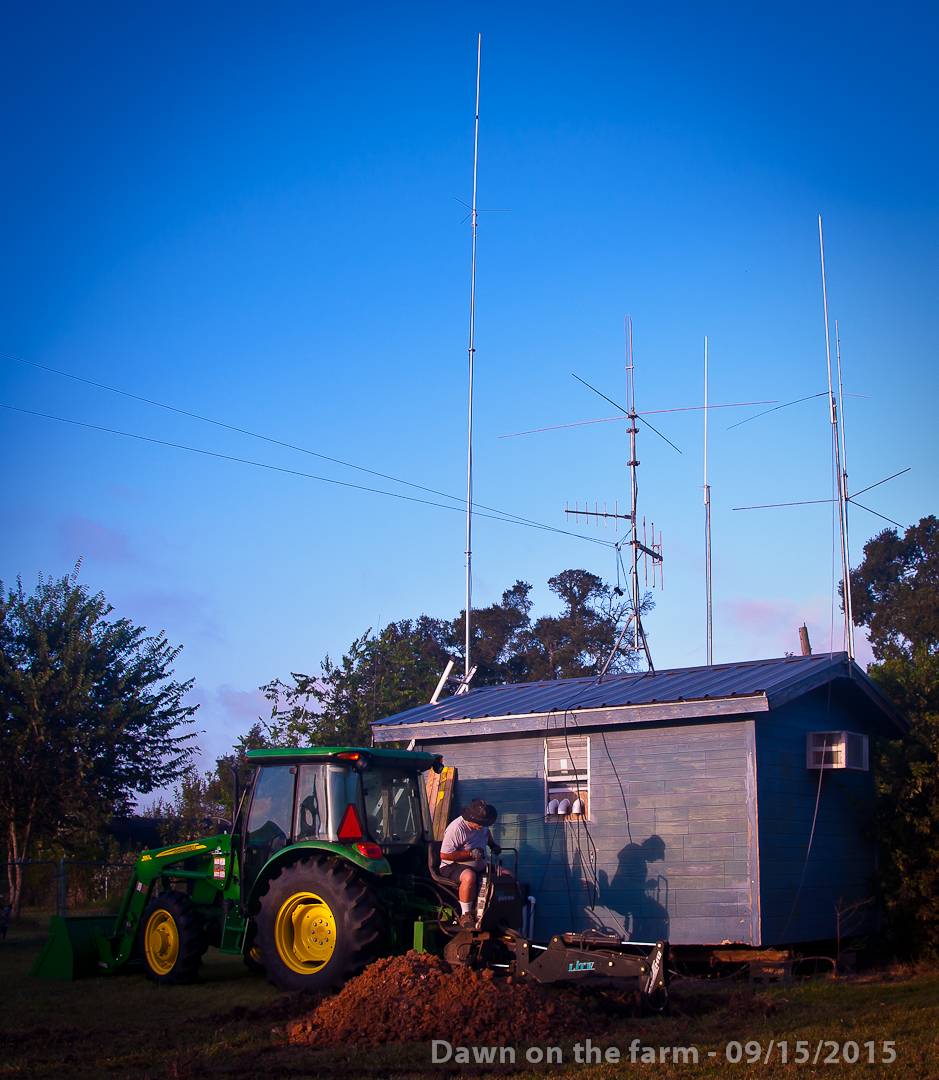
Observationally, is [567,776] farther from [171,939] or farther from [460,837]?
[171,939]

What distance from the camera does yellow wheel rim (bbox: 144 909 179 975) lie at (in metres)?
10.0

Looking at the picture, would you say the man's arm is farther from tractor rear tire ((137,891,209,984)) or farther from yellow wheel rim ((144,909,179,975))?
yellow wheel rim ((144,909,179,975))

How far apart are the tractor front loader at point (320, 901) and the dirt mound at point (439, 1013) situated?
0.78 meters

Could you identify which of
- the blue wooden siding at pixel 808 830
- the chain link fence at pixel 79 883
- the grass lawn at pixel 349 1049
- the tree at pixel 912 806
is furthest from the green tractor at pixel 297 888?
the chain link fence at pixel 79 883

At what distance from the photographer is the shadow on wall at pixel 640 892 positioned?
1103 cm

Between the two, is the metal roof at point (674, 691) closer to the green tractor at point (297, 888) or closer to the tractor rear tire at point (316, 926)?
the green tractor at point (297, 888)

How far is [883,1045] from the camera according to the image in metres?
6.50

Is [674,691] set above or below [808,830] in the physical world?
above

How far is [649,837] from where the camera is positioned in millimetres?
11336

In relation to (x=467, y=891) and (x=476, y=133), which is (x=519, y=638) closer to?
(x=476, y=133)

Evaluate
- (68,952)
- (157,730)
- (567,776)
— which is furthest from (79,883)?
(567,776)

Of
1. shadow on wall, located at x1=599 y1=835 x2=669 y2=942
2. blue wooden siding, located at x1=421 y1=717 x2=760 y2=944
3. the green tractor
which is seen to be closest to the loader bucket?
the green tractor

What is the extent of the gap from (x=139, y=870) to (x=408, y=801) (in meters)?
3.12

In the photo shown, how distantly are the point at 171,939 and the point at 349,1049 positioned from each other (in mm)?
4261
